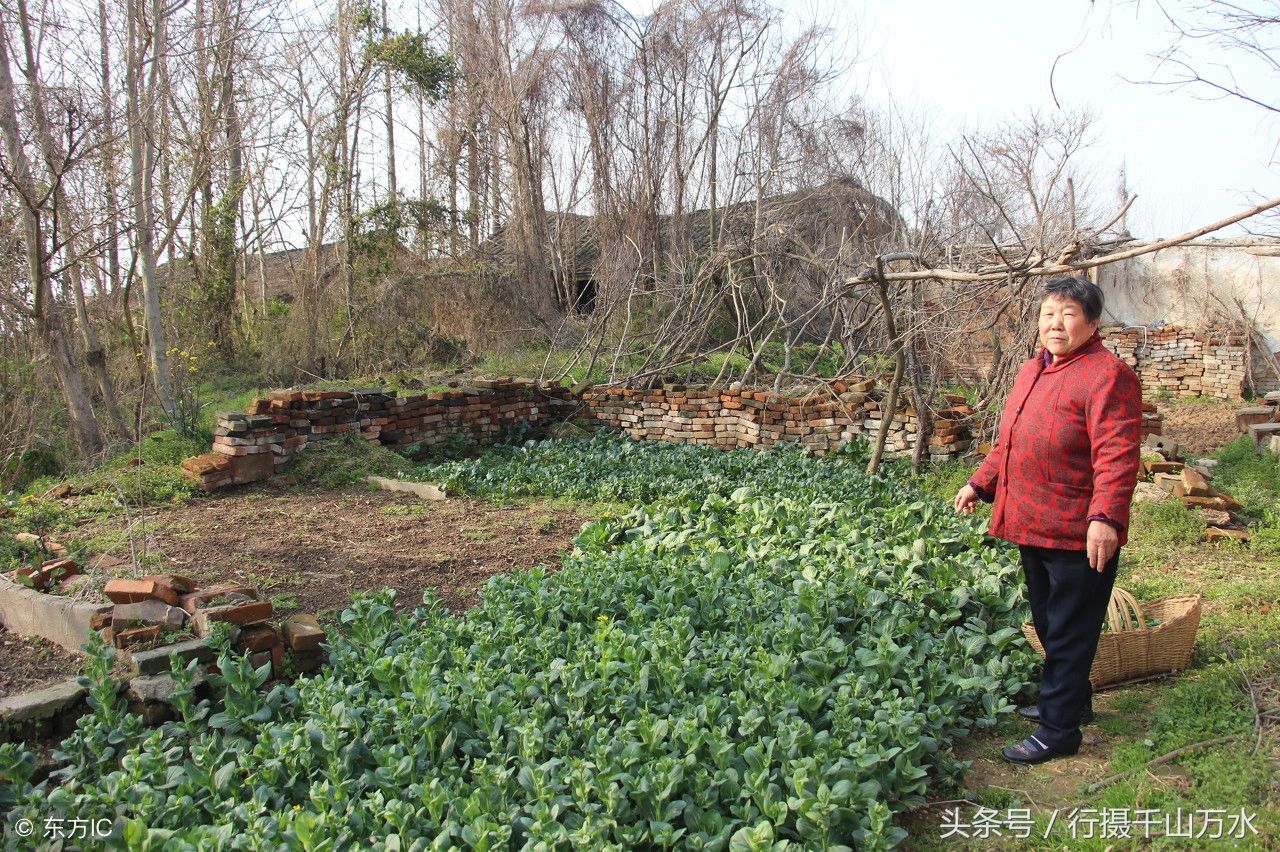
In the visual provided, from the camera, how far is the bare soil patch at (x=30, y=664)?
3.34 m

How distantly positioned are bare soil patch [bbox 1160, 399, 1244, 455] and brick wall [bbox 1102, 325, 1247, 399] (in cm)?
50

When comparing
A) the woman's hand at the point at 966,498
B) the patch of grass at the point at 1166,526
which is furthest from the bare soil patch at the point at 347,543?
the patch of grass at the point at 1166,526

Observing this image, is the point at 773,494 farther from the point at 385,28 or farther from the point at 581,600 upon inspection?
the point at 385,28

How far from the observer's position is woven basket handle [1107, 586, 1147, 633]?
11.4 ft

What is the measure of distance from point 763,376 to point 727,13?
8.31 metres

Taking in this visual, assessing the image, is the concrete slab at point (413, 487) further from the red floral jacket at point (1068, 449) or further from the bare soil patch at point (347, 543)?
the red floral jacket at point (1068, 449)

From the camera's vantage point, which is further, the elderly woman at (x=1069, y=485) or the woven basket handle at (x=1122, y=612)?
the woven basket handle at (x=1122, y=612)

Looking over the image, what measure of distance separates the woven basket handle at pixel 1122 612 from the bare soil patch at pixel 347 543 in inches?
116

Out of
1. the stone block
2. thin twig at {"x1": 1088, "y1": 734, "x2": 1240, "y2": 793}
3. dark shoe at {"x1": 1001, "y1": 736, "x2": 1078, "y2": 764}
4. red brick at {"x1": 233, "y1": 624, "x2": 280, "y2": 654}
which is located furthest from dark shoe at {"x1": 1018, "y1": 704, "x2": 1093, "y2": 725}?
the stone block

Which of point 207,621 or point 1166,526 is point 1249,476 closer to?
point 1166,526

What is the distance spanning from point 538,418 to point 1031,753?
756 centimetres

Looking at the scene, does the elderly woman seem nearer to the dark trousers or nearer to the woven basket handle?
the dark trousers

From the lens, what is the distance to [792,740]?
262 cm

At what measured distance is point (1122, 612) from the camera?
357 cm
